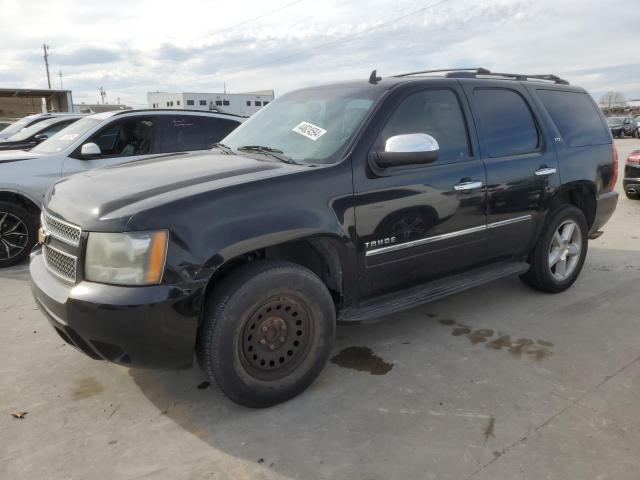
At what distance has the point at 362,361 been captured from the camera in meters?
3.47

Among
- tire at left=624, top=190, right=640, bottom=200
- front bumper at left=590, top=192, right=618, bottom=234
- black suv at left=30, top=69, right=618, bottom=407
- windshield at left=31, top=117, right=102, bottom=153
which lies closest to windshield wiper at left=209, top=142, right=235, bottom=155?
black suv at left=30, top=69, right=618, bottom=407

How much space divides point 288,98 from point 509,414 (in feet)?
9.06

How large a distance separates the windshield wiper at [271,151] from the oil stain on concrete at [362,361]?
4.40 feet

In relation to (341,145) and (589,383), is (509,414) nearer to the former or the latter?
(589,383)

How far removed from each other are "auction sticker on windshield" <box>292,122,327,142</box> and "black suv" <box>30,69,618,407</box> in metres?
0.01

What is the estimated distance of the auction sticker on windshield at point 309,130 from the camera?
11.1 ft

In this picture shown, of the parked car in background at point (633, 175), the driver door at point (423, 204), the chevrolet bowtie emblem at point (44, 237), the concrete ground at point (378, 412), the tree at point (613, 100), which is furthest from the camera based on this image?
the tree at point (613, 100)

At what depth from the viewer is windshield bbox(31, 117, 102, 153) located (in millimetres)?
6453

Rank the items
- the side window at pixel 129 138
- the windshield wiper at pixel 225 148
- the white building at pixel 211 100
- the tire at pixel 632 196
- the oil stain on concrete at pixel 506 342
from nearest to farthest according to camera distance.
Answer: the oil stain on concrete at pixel 506 342, the windshield wiper at pixel 225 148, the side window at pixel 129 138, the tire at pixel 632 196, the white building at pixel 211 100

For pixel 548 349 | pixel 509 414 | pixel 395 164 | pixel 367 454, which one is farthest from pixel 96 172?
pixel 548 349

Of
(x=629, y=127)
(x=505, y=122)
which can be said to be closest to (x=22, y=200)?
(x=505, y=122)

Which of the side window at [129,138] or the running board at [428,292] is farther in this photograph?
the side window at [129,138]

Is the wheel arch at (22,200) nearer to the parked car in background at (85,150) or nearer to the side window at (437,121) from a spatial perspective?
the parked car in background at (85,150)

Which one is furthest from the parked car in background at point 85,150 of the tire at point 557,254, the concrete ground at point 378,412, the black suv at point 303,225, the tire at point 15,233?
the tire at point 557,254
